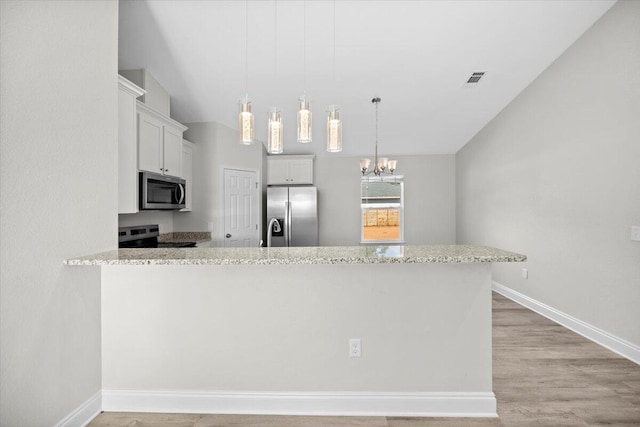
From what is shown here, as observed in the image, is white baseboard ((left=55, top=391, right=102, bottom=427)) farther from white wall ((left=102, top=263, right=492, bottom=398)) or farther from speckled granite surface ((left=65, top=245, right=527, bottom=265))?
speckled granite surface ((left=65, top=245, right=527, bottom=265))

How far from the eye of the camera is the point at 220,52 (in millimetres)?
3199

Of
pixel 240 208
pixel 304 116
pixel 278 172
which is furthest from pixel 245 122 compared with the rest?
pixel 278 172

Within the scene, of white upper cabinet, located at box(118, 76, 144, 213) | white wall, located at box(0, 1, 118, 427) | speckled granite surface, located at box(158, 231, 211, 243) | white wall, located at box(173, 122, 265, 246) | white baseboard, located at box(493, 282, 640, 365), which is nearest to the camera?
white wall, located at box(0, 1, 118, 427)

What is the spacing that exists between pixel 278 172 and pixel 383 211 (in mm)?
2045

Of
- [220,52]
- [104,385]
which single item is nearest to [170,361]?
[104,385]

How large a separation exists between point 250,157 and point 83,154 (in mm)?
3269

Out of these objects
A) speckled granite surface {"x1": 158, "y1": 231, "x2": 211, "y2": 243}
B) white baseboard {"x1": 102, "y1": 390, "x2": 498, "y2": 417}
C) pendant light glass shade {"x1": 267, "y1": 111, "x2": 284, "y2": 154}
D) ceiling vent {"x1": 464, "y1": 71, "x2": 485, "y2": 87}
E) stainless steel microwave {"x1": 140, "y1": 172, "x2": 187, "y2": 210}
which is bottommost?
white baseboard {"x1": 102, "y1": 390, "x2": 498, "y2": 417}

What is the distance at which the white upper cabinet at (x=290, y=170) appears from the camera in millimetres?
5621

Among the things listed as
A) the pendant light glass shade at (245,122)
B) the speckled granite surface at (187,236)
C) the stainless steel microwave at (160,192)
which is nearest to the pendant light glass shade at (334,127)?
the pendant light glass shade at (245,122)

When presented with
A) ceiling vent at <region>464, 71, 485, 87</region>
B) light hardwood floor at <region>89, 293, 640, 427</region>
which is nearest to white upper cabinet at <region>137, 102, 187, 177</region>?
light hardwood floor at <region>89, 293, 640, 427</region>

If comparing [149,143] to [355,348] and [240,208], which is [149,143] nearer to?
[240,208]

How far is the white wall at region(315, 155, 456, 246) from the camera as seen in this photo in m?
6.06

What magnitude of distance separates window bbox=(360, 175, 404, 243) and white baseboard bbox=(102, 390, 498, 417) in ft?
13.9

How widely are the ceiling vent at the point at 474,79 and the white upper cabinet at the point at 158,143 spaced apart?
130 inches
